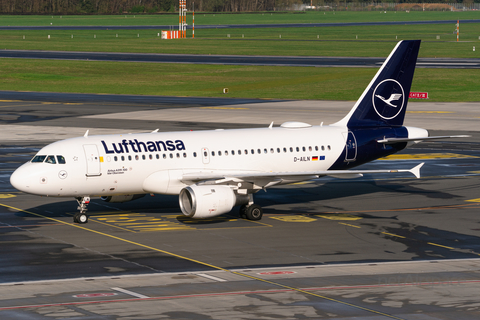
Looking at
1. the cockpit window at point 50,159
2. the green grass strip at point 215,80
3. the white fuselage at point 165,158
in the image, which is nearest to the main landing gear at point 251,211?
the white fuselage at point 165,158

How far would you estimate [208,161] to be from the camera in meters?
40.8

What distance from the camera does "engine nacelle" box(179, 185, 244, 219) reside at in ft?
123

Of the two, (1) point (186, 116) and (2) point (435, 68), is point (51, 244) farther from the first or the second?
(2) point (435, 68)

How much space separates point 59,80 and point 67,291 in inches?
3926

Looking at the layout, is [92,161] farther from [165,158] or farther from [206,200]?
[206,200]

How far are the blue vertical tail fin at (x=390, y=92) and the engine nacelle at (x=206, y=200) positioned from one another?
11525 millimetres

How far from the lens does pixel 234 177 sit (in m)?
39.6

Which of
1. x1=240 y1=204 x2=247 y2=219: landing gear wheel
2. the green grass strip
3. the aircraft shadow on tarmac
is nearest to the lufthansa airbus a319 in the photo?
x1=240 y1=204 x2=247 y2=219: landing gear wheel

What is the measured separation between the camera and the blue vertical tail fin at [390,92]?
4628 centimetres

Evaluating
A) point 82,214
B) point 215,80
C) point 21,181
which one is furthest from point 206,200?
point 215,80

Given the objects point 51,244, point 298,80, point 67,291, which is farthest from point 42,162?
point 298,80

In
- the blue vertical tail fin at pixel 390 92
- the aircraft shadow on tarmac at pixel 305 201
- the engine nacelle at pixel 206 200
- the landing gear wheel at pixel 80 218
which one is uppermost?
the blue vertical tail fin at pixel 390 92

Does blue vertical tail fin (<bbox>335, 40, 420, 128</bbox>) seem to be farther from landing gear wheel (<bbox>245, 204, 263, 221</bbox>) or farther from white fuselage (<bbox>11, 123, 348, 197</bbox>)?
landing gear wheel (<bbox>245, 204, 263, 221</bbox>)

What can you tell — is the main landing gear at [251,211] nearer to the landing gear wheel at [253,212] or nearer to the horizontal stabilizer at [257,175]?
the landing gear wheel at [253,212]
